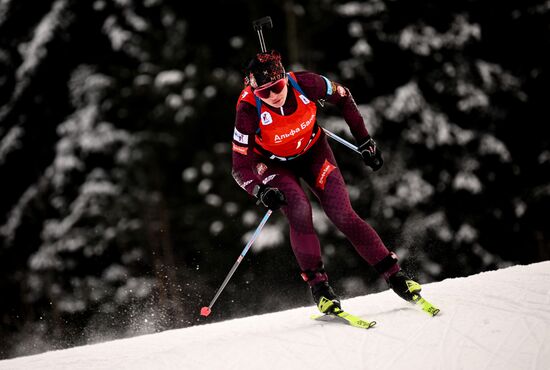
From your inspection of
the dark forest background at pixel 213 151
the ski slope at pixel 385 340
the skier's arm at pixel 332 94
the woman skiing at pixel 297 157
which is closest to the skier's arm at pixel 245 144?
the woman skiing at pixel 297 157

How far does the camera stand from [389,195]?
31.1 feet

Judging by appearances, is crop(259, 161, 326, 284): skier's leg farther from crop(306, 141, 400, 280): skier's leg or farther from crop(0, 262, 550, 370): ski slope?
crop(0, 262, 550, 370): ski slope

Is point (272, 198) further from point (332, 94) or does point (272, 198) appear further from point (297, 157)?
point (332, 94)

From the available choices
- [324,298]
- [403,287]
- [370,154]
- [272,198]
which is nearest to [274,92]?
[272,198]

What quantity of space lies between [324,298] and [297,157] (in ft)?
3.20

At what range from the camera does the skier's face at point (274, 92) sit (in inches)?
136

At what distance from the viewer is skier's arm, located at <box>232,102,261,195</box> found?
3.58 m

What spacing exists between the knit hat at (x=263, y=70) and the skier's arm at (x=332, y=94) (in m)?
0.27

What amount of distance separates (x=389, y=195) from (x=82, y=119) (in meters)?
5.91

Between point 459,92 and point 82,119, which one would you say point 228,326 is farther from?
point 82,119

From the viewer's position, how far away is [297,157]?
153 inches

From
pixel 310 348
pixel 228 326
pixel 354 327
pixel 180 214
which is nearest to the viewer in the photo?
pixel 310 348

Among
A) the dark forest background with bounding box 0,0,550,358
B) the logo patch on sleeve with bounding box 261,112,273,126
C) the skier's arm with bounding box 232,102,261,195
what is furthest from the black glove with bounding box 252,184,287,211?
the dark forest background with bounding box 0,0,550,358

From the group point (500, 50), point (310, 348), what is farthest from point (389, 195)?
point (310, 348)
